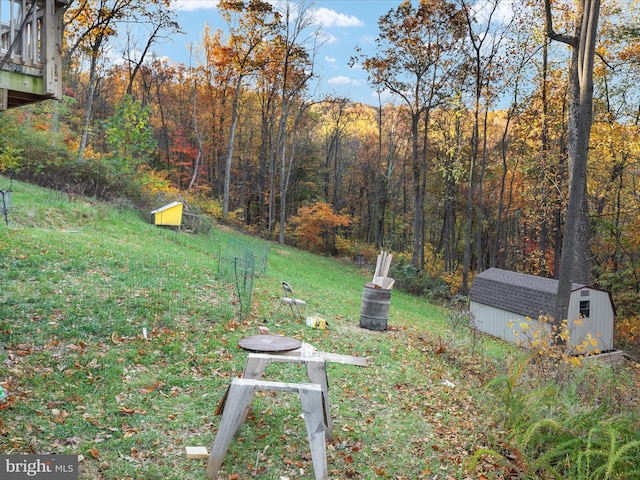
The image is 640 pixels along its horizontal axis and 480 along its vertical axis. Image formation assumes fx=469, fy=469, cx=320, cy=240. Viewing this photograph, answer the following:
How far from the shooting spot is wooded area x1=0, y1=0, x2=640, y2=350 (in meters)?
18.7

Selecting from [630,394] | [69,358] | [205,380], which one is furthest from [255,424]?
[630,394]

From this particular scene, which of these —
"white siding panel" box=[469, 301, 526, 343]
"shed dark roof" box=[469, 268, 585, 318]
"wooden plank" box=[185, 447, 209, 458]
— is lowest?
"white siding panel" box=[469, 301, 526, 343]

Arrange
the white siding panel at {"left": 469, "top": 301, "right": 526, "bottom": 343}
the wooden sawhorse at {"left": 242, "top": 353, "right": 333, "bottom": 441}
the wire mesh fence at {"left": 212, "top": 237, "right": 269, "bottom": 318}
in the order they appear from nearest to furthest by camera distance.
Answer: the wooden sawhorse at {"left": 242, "top": 353, "right": 333, "bottom": 441} → the wire mesh fence at {"left": 212, "top": 237, "right": 269, "bottom": 318} → the white siding panel at {"left": 469, "top": 301, "right": 526, "bottom": 343}

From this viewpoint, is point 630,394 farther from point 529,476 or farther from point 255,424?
point 255,424

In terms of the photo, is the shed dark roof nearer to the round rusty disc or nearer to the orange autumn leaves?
the round rusty disc

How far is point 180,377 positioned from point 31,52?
163 inches

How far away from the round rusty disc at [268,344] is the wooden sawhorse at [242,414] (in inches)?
29.7

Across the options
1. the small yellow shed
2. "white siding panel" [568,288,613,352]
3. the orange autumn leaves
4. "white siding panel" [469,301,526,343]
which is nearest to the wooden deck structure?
the small yellow shed

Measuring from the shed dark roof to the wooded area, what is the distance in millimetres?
1571

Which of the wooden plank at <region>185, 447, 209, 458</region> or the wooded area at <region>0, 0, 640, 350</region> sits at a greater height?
the wooded area at <region>0, 0, 640, 350</region>

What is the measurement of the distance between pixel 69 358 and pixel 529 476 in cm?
512

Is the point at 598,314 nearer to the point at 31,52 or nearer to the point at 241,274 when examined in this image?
the point at 241,274

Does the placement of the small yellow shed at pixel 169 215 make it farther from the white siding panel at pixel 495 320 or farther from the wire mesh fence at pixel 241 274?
the white siding panel at pixel 495 320

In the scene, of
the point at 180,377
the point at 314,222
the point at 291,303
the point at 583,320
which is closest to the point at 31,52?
the point at 180,377
